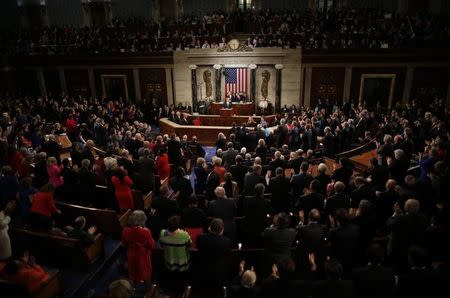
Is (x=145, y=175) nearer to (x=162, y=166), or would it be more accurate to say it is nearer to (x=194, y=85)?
(x=162, y=166)

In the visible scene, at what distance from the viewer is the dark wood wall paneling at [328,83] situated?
53.8 ft

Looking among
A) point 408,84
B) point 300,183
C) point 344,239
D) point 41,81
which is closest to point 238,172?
point 300,183

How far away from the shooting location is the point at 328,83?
54.6 ft

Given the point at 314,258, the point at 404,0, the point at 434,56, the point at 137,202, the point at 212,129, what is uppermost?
the point at 404,0

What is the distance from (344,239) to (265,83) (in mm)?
13696

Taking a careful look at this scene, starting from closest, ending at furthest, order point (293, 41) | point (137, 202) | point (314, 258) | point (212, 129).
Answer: point (314, 258) → point (137, 202) → point (212, 129) → point (293, 41)

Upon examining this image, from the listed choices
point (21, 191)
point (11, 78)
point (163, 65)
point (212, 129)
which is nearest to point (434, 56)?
point (212, 129)

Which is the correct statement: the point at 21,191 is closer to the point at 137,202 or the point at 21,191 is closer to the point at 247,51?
the point at 137,202

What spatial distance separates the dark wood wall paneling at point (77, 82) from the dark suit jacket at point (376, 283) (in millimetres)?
18385

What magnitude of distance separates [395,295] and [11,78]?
21203 mm

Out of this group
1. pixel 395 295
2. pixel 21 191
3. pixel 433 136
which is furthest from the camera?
pixel 433 136

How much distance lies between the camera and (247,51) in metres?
16.5

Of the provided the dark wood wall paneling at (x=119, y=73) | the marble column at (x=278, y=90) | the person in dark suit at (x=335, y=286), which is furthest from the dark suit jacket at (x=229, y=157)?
the dark wood wall paneling at (x=119, y=73)

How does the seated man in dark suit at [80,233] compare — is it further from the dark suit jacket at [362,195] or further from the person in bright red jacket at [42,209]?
the dark suit jacket at [362,195]
